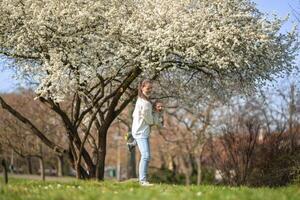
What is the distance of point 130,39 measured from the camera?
18047 millimetres

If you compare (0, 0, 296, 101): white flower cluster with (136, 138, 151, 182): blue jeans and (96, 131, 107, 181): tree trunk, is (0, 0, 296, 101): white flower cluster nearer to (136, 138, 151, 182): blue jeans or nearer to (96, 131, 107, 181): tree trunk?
(96, 131, 107, 181): tree trunk

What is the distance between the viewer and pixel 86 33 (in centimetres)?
1784

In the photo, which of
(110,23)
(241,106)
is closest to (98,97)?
(110,23)

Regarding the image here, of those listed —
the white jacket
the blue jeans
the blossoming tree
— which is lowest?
the blue jeans

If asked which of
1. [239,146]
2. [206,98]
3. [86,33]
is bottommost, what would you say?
[239,146]

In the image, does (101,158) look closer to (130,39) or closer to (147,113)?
(130,39)

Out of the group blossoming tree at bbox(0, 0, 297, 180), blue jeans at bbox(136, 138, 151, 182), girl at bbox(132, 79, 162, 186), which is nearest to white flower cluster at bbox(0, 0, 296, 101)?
blossoming tree at bbox(0, 0, 297, 180)

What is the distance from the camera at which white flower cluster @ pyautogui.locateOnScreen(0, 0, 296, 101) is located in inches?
684

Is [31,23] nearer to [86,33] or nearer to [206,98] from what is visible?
[86,33]

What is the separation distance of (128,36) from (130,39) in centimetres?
12

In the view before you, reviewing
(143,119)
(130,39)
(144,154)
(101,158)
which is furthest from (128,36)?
(144,154)

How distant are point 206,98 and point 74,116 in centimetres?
503

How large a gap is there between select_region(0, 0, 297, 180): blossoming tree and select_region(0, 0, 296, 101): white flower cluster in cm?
3

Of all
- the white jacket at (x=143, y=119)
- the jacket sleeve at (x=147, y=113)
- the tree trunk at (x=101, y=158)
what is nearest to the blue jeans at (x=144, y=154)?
the white jacket at (x=143, y=119)
